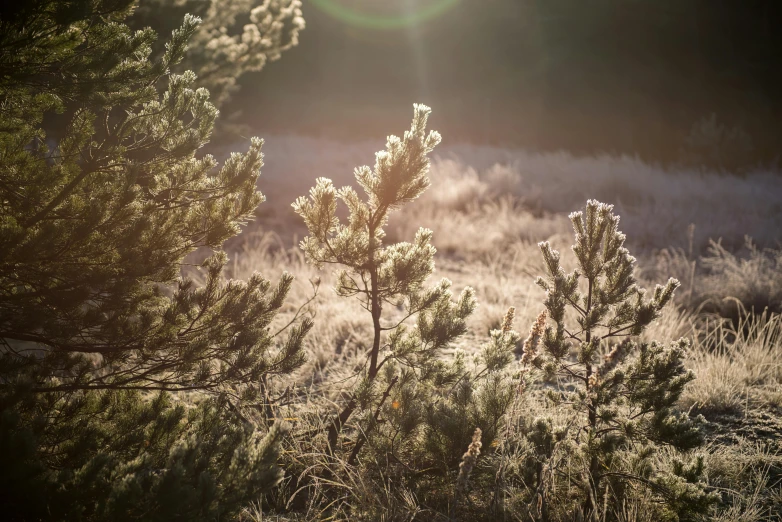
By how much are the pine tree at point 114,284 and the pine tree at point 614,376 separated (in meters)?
1.29

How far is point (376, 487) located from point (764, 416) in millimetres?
2582

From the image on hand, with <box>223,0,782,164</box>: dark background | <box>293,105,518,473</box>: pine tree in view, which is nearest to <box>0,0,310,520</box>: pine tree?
<box>293,105,518,473</box>: pine tree

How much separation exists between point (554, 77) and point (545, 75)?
39 cm

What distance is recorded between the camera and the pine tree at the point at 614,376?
2.22m

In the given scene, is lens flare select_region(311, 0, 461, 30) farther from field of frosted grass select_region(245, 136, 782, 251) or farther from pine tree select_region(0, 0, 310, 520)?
pine tree select_region(0, 0, 310, 520)

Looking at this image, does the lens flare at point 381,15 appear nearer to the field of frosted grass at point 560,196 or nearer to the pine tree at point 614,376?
the field of frosted grass at point 560,196

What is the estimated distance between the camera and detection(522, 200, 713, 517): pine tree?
87.5 inches

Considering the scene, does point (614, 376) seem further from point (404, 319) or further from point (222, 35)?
point (222, 35)

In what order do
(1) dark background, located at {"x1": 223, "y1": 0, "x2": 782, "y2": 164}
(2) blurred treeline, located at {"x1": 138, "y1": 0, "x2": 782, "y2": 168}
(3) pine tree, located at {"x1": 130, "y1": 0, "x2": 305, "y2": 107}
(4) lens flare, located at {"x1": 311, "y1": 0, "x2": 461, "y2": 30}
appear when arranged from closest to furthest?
(3) pine tree, located at {"x1": 130, "y1": 0, "x2": 305, "y2": 107} < (2) blurred treeline, located at {"x1": 138, "y1": 0, "x2": 782, "y2": 168} < (1) dark background, located at {"x1": 223, "y1": 0, "x2": 782, "y2": 164} < (4) lens flare, located at {"x1": 311, "y1": 0, "x2": 461, "y2": 30}

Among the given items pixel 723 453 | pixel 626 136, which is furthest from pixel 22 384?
pixel 626 136

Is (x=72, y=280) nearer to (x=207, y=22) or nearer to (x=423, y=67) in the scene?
(x=207, y=22)

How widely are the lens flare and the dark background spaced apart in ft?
0.82

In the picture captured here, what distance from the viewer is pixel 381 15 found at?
2427cm

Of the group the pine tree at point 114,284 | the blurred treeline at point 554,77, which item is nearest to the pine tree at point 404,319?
the pine tree at point 114,284
